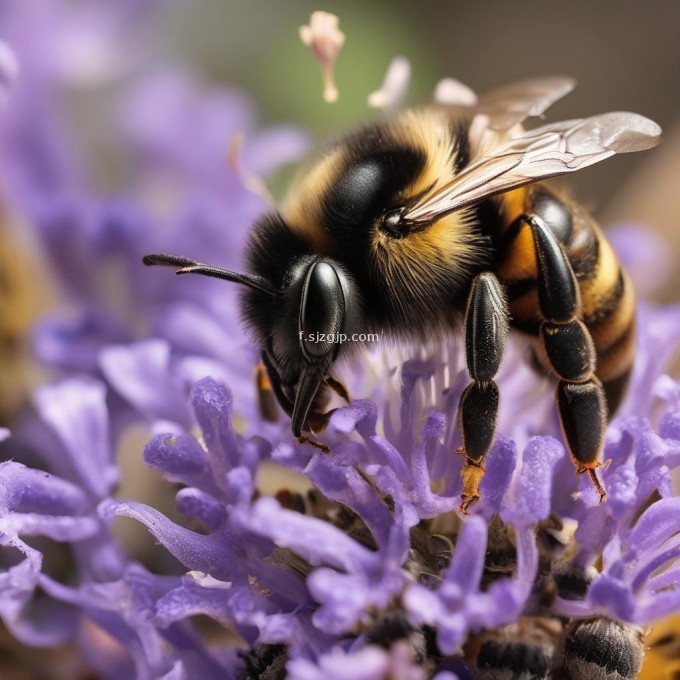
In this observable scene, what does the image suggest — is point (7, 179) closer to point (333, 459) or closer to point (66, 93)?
point (66, 93)

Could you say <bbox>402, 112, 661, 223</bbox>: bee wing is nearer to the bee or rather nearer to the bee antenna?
the bee

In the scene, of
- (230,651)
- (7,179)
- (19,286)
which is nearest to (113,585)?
(230,651)

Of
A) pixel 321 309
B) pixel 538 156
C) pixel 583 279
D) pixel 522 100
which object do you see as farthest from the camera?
pixel 522 100

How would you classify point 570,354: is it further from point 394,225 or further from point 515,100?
point 515,100

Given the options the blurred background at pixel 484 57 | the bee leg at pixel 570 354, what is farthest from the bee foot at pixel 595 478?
the blurred background at pixel 484 57

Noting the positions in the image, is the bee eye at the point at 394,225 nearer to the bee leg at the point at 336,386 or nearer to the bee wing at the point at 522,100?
the bee leg at the point at 336,386

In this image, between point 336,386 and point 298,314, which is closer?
point 298,314

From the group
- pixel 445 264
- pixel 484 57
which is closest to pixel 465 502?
pixel 445 264
